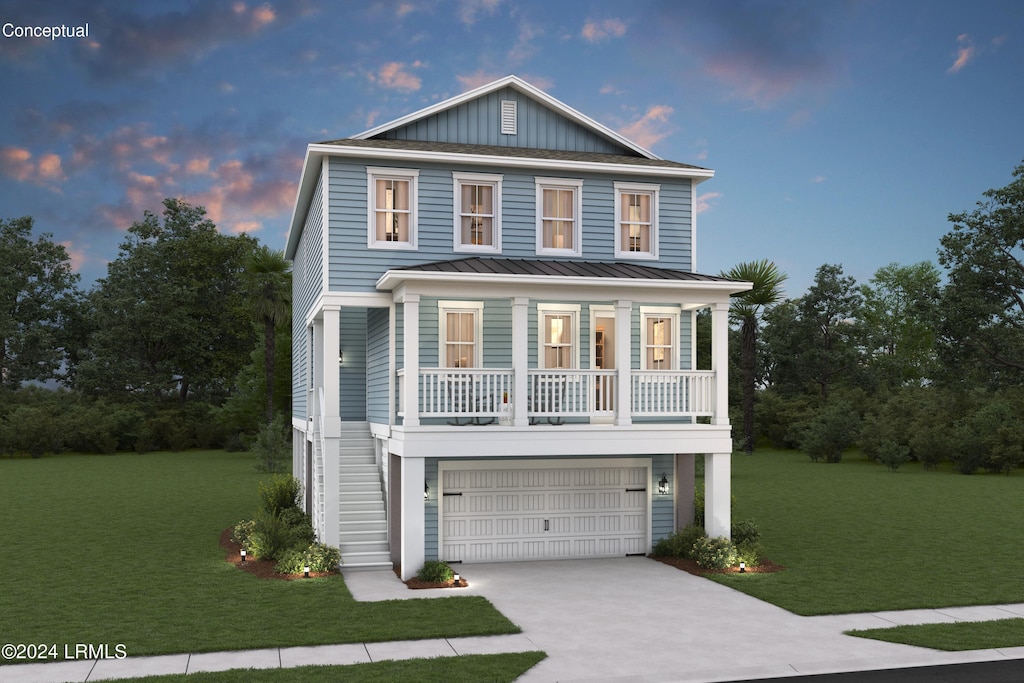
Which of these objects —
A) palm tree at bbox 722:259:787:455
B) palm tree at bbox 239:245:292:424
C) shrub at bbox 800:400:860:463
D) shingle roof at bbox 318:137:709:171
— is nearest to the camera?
shingle roof at bbox 318:137:709:171

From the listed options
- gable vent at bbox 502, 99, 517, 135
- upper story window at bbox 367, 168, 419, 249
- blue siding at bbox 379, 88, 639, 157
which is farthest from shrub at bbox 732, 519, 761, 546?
gable vent at bbox 502, 99, 517, 135

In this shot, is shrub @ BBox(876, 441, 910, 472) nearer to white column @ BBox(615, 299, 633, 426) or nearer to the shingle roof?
the shingle roof

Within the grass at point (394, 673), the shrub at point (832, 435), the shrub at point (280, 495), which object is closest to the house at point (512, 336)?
the shrub at point (280, 495)

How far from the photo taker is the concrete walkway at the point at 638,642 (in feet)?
35.9

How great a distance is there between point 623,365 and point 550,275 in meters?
2.29

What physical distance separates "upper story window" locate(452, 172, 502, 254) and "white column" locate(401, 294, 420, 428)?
299cm

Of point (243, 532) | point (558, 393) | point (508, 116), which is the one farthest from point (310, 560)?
point (508, 116)

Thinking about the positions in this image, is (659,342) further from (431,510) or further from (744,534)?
(431,510)

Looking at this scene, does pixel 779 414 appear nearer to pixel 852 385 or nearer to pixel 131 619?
pixel 852 385

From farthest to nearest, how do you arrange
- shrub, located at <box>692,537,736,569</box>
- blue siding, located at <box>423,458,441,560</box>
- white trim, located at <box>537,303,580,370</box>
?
1. white trim, located at <box>537,303,580,370</box>
2. blue siding, located at <box>423,458,441,560</box>
3. shrub, located at <box>692,537,736,569</box>

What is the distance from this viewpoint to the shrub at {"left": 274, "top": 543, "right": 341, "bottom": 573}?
56.5 feet

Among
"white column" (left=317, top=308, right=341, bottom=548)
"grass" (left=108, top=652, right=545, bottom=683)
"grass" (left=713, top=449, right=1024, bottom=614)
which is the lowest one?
"grass" (left=713, top=449, right=1024, bottom=614)

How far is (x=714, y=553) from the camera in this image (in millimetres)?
17922

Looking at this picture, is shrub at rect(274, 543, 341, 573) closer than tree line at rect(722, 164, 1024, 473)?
Yes
